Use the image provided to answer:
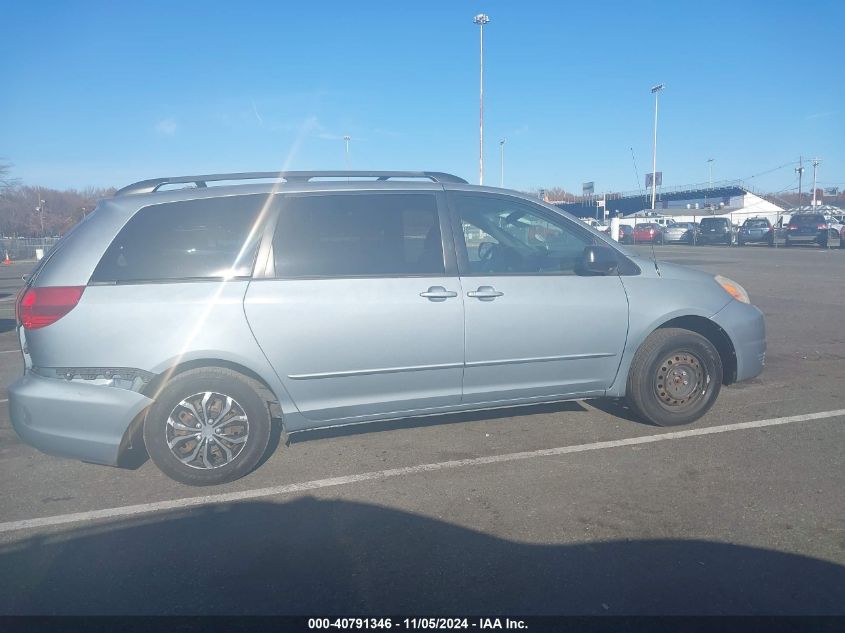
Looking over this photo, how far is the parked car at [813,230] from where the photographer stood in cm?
3131

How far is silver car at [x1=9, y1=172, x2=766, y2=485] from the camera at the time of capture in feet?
12.9

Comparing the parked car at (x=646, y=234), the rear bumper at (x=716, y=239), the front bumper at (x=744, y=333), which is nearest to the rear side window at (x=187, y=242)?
the front bumper at (x=744, y=333)

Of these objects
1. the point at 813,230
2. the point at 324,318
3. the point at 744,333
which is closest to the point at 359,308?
the point at 324,318

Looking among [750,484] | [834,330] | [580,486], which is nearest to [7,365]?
[580,486]

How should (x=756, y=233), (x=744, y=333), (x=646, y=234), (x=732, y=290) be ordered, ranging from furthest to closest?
(x=646, y=234) < (x=756, y=233) < (x=732, y=290) < (x=744, y=333)

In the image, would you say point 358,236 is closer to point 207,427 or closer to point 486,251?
point 486,251

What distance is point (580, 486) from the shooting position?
13.1ft

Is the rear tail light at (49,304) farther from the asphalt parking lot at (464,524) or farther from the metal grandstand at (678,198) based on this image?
the metal grandstand at (678,198)

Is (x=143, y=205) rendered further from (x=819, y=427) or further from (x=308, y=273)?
(x=819, y=427)

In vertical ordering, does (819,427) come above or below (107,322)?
below

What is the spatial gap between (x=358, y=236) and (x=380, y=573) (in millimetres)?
2183

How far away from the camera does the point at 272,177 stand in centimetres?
462

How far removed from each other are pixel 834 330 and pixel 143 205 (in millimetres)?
8884

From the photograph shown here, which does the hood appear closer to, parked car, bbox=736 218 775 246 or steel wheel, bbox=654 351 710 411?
steel wheel, bbox=654 351 710 411
